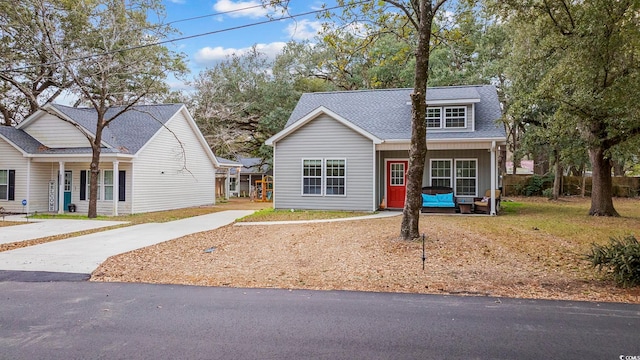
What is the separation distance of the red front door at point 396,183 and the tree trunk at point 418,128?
8289 mm

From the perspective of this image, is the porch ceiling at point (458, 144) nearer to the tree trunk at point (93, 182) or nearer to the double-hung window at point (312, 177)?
the double-hung window at point (312, 177)

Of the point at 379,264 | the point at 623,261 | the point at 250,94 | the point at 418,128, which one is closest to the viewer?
the point at 623,261

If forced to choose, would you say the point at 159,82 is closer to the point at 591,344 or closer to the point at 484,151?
the point at 484,151

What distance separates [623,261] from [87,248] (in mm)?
10764

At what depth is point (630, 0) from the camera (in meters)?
9.18

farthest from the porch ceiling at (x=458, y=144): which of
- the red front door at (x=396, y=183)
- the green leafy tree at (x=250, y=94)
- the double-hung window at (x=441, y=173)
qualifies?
the green leafy tree at (x=250, y=94)

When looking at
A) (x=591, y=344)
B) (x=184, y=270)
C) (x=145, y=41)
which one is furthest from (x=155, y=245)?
(x=145, y=41)

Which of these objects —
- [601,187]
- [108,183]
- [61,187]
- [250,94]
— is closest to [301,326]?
[601,187]

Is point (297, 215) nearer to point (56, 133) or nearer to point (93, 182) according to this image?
point (93, 182)

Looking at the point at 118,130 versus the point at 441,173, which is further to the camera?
the point at 118,130

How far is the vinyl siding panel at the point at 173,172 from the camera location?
62.9 ft

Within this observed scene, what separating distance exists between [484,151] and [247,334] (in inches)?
592

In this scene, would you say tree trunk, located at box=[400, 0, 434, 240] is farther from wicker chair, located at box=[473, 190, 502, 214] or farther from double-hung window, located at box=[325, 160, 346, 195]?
double-hung window, located at box=[325, 160, 346, 195]

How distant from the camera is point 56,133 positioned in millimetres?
19109
